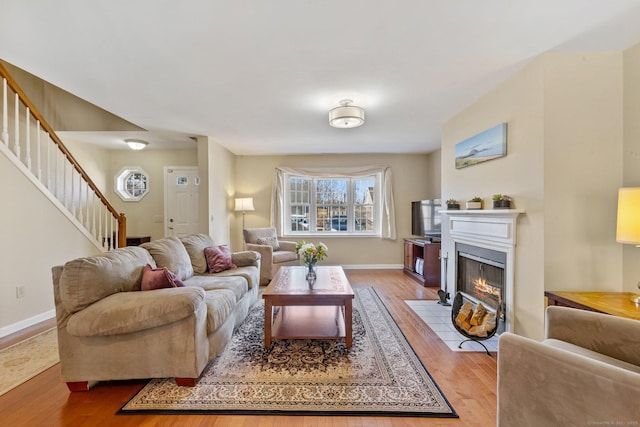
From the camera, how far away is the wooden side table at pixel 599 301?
1.64 m

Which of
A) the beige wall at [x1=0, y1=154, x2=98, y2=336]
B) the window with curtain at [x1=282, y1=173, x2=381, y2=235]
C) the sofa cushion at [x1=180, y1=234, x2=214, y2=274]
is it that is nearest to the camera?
the beige wall at [x1=0, y1=154, x2=98, y2=336]

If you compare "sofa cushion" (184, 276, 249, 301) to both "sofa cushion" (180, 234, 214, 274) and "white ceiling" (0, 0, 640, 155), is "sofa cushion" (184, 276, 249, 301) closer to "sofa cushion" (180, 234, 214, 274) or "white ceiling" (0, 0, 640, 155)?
"sofa cushion" (180, 234, 214, 274)

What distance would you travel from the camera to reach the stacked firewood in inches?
90.3

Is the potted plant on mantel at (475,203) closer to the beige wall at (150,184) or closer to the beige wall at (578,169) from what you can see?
the beige wall at (578,169)

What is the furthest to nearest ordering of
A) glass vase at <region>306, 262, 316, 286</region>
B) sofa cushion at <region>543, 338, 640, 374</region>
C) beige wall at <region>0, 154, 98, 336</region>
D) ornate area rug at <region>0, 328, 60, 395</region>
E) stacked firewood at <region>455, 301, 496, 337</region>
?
glass vase at <region>306, 262, 316, 286</region>, beige wall at <region>0, 154, 98, 336</region>, stacked firewood at <region>455, 301, 496, 337</region>, ornate area rug at <region>0, 328, 60, 395</region>, sofa cushion at <region>543, 338, 640, 374</region>

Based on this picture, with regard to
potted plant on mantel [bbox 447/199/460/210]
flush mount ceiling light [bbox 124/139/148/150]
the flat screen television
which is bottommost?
the flat screen television

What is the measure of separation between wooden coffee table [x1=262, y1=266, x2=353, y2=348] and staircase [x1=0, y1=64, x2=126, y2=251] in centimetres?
284

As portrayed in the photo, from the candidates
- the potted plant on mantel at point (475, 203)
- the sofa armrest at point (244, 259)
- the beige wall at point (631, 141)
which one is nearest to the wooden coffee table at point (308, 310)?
the sofa armrest at point (244, 259)

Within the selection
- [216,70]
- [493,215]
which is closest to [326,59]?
[216,70]

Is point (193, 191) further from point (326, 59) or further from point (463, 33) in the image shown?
point (463, 33)

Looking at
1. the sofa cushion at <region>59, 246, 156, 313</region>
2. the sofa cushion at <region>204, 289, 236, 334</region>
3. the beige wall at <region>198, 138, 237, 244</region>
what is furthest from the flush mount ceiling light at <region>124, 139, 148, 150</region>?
the sofa cushion at <region>204, 289, 236, 334</region>

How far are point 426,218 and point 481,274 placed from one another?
2.04m

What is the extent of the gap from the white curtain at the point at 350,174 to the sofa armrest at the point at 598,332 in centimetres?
415

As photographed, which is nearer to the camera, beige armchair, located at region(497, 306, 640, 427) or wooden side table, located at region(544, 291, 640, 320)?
beige armchair, located at region(497, 306, 640, 427)
